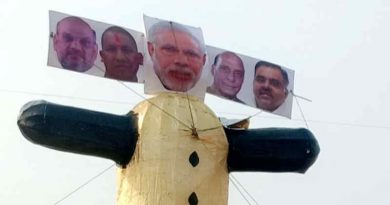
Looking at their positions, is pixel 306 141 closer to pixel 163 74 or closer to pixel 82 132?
pixel 163 74

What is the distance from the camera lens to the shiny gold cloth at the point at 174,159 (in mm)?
10961

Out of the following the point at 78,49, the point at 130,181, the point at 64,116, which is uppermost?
the point at 78,49

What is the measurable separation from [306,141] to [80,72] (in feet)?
9.05

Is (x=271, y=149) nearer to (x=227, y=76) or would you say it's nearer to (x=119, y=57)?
(x=227, y=76)

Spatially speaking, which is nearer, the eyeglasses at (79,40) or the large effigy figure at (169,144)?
the large effigy figure at (169,144)

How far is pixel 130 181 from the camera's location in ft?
36.6

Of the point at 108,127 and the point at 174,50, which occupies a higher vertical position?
the point at 174,50

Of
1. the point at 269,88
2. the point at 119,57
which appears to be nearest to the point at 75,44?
the point at 119,57

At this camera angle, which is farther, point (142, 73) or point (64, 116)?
point (142, 73)

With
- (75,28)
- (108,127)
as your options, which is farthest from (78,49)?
(108,127)

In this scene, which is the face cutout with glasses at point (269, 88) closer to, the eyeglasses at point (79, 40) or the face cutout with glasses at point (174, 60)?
the face cutout with glasses at point (174, 60)

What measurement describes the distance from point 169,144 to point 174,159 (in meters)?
0.18

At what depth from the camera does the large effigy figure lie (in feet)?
35.9

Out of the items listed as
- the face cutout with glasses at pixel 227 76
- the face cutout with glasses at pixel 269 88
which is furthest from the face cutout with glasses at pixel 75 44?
the face cutout with glasses at pixel 269 88
